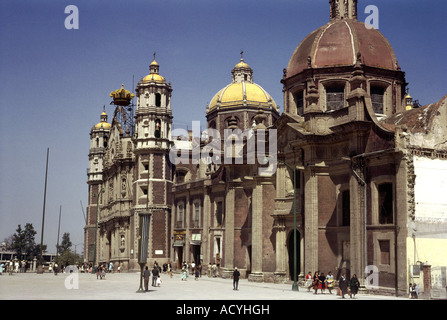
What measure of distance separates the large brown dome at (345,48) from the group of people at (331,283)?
16.6m

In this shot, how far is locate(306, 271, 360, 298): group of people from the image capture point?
101ft

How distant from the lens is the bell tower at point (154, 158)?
225ft

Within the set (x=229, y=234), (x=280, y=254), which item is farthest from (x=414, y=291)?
(x=229, y=234)

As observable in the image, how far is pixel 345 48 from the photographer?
4450cm

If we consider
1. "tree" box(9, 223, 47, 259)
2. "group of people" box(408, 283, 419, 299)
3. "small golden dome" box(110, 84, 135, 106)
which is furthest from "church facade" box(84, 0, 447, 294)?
"tree" box(9, 223, 47, 259)

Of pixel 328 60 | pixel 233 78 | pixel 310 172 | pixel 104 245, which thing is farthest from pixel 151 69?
pixel 310 172

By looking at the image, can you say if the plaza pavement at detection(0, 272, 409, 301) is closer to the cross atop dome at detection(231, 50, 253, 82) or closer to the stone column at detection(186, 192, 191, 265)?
the stone column at detection(186, 192, 191, 265)

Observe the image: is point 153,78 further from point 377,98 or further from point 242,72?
point 377,98

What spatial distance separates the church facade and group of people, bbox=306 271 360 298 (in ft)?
4.72

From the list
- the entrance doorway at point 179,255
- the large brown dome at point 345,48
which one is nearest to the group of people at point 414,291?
the large brown dome at point 345,48

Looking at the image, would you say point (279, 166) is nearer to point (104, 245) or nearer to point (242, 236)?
point (242, 236)

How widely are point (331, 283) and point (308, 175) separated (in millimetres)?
8258

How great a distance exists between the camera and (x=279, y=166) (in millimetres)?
44500
